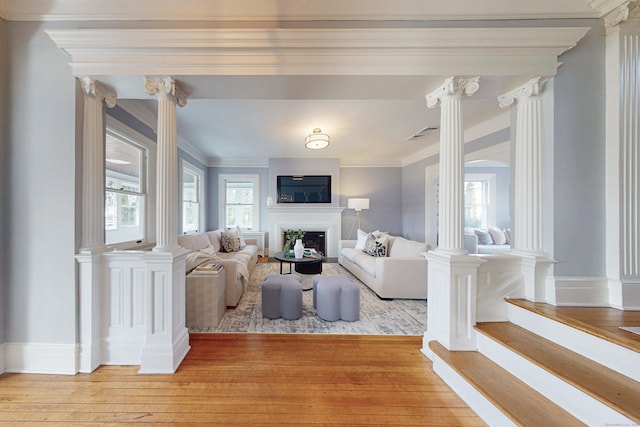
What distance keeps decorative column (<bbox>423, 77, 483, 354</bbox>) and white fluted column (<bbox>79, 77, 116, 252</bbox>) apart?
2.75 meters

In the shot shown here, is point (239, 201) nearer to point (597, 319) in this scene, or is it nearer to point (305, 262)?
point (305, 262)

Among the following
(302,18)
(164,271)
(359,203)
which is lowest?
(164,271)

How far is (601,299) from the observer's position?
1782 mm

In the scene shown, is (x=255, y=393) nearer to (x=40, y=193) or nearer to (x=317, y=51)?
(x=40, y=193)

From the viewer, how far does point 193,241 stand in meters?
3.93

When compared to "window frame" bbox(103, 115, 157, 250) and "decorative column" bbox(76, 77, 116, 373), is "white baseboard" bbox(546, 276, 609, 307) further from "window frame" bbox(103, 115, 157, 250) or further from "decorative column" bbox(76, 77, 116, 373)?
"window frame" bbox(103, 115, 157, 250)

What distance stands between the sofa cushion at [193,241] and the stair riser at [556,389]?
153 inches

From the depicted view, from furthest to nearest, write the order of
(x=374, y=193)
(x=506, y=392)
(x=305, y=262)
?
1. (x=374, y=193)
2. (x=305, y=262)
3. (x=506, y=392)

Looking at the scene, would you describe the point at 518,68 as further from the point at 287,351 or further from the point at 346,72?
the point at 287,351

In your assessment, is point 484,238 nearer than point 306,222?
No

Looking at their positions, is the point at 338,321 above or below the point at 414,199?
below

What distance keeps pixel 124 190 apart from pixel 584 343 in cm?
441

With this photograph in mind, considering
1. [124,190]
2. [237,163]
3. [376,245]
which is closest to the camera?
[124,190]

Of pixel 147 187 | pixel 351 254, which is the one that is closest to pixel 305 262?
pixel 351 254
